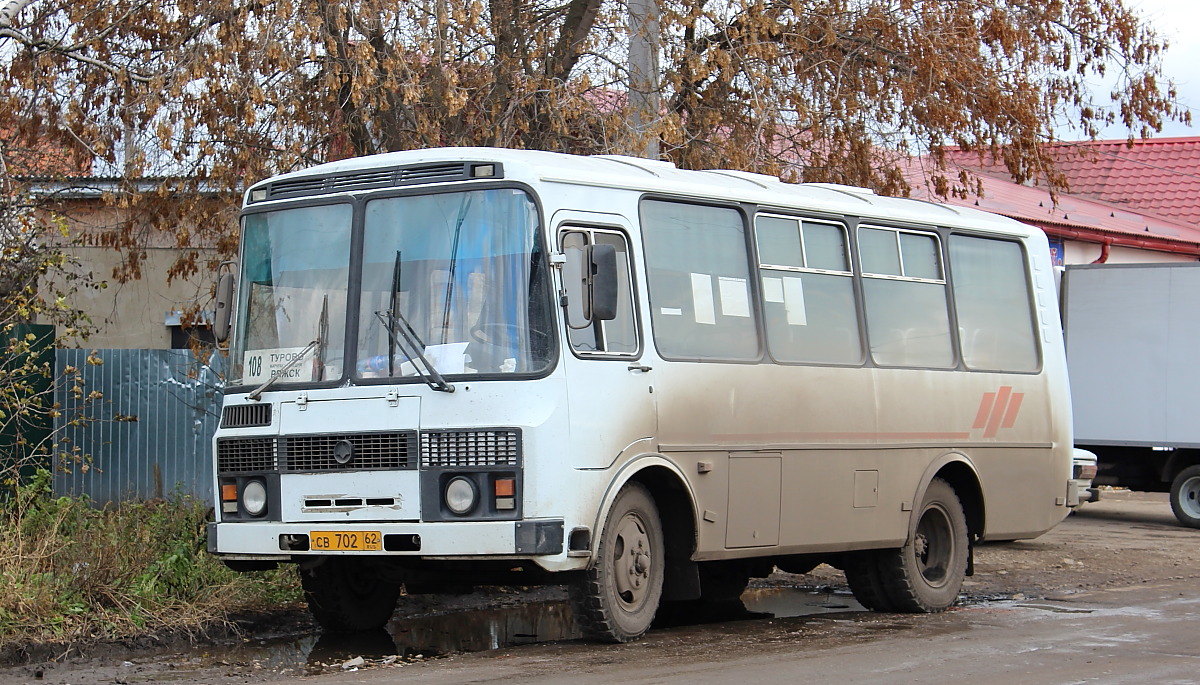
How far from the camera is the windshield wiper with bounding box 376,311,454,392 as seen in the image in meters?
9.00

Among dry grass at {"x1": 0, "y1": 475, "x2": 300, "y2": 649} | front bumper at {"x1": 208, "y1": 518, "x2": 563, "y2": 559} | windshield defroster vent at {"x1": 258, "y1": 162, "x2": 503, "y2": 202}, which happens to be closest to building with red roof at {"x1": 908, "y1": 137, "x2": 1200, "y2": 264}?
dry grass at {"x1": 0, "y1": 475, "x2": 300, "y2": 649}

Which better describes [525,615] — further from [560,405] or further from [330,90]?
[330,90]

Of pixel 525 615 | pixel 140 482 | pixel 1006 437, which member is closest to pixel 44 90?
pixel 140 482

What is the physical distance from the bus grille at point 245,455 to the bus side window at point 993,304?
5.65 metres

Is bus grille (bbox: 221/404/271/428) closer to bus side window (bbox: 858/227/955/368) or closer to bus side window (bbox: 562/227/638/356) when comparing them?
bus side window (bbox: 562/227/638/356)

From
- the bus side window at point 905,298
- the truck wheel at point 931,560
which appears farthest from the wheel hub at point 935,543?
the bus side window at point 905,298

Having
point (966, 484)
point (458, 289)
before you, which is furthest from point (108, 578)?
Answer: point (966, 484)

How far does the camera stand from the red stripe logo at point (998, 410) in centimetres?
1245

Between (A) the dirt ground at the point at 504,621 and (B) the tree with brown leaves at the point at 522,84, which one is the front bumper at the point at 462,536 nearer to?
(A) the dirt ground at the point at 504,621

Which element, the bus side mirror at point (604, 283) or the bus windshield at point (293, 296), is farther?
the bus windshield at point (293, 296)

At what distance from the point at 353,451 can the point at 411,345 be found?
0.70 metres

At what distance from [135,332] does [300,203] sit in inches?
457

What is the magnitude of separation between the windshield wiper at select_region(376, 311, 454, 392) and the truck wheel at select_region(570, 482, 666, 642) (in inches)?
50.8

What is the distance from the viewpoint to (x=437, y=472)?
898 cm
